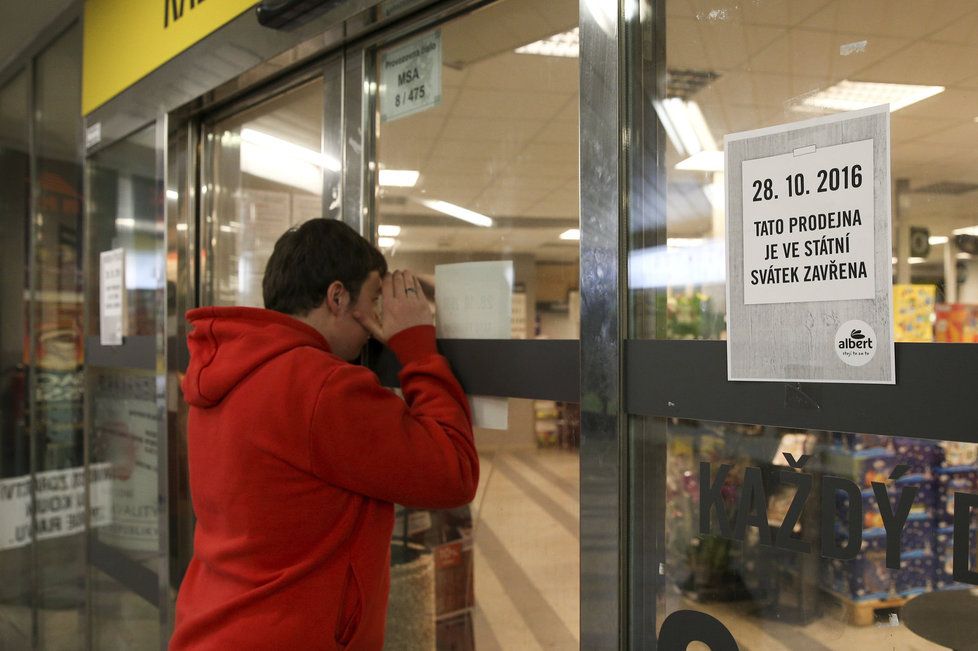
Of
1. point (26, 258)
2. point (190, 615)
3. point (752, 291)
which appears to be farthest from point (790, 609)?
point (26, 258)

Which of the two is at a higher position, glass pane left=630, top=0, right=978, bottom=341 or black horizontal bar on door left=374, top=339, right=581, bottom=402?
glass pane left=630, top=0, right=978, bottom=341

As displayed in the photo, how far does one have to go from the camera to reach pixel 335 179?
80.0 inches

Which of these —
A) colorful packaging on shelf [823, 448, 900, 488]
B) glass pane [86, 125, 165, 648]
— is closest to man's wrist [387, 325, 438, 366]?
colorful packaging on shelf [823, 448, 900, 488]

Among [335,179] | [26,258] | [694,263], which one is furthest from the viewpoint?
[26,258]

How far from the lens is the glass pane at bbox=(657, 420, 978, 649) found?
3.27 ft

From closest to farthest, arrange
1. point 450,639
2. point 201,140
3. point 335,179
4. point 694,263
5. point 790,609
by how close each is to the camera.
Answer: point 790,609 → point 694,263 → point 450,639 → point 335,179 → point 201,140

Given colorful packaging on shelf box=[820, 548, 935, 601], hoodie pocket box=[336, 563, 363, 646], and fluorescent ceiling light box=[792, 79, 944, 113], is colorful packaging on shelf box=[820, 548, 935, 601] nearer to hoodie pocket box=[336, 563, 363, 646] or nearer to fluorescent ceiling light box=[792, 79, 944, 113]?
fluorescent ceiling light box=[792, 79, 944, 113]

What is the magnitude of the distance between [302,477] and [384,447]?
181mm

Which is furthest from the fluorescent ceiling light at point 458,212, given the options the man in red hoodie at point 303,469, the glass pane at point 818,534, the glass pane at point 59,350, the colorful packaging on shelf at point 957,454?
the glass pane at point 59,350

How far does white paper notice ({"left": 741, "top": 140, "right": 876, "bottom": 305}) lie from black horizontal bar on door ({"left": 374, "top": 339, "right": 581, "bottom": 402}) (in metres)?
0.39

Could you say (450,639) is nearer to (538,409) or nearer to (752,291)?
(538,409)

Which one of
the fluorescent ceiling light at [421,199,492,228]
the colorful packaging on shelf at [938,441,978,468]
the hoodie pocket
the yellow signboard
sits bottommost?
the hoodie pocket

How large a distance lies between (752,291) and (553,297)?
1.56 feet

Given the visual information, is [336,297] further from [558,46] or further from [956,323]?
[956,323]
